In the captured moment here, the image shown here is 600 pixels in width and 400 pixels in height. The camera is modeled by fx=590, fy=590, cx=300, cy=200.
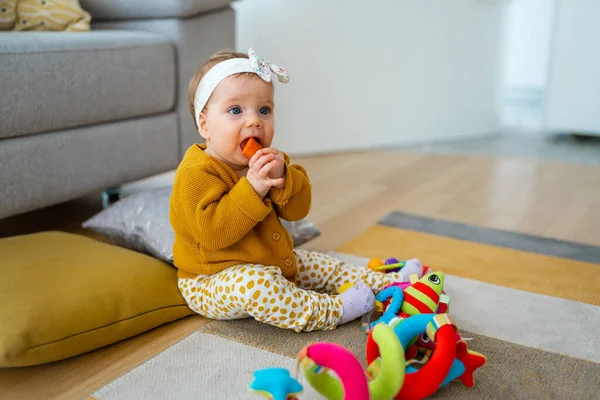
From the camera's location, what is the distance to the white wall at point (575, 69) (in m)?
2.68

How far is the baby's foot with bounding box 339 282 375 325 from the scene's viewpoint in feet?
3.22

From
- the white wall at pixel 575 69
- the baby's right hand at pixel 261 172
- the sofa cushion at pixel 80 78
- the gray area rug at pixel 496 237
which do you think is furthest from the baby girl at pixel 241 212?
the white wall at pixel 575 69

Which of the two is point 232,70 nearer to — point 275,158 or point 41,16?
point 275,158

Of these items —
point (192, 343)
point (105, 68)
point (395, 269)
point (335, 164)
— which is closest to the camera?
point (192, 343)

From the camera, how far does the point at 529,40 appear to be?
325 centimetres

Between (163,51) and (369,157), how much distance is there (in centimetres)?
112

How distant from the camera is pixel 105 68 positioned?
139cm

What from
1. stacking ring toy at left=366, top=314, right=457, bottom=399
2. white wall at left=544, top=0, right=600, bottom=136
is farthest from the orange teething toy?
white wall at left=544, top=0, right=600, bottom=136

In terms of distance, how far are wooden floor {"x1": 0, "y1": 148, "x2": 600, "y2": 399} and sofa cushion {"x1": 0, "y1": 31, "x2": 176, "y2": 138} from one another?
13.0 inches

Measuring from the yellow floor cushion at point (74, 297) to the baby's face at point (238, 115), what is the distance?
269mm

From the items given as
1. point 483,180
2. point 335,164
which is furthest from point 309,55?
point 483,180

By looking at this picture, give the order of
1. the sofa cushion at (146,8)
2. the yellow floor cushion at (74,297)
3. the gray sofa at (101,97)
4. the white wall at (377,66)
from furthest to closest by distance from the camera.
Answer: the white wall at (377,66) → the sofa cushion at (146,8) → the gray sofa at (101,97) → the yellow floor cushion at (74,297)

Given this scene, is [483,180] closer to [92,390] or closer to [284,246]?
[284,246]

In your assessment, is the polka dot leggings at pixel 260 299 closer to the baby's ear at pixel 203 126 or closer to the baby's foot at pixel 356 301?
the baby's foot at pixel 356 301
